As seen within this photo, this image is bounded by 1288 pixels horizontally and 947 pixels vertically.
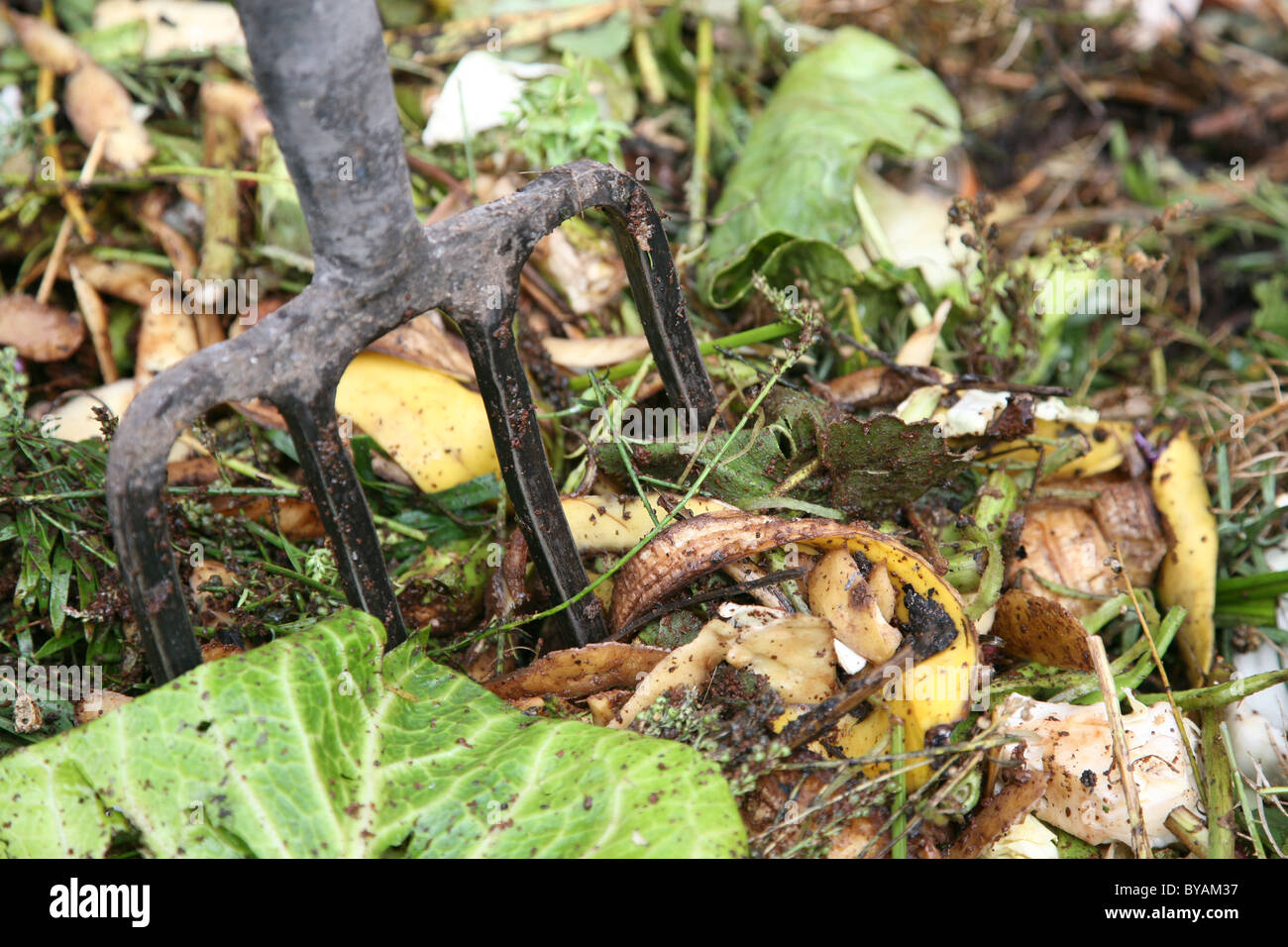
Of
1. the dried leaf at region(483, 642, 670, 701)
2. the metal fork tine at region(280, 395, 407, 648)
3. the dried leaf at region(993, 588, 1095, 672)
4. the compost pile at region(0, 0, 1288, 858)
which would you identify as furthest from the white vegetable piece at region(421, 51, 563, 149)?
the dried leaf at region(993, 588, 1095, 672)

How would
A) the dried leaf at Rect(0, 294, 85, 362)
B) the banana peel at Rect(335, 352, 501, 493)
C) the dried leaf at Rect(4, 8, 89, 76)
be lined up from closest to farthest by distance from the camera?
the banana peel at Rect(335, 352, 501, 493)
the dried leaf at Rect(0, 294, 85, 362)
the dried leaf at Rect(4, 8, 89, 76)

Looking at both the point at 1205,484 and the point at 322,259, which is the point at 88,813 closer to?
the point at 322,259

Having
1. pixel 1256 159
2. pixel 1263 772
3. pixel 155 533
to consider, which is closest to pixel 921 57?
pixel 1256 159

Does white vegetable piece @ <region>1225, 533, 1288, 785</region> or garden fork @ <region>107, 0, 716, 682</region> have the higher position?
garden fork @ <region>107, 0, 716, 682</region>

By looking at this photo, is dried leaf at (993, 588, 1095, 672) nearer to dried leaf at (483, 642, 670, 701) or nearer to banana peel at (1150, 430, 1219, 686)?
banana peel at (1150, 430, 1219, 686)

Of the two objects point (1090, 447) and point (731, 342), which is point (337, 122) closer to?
point (731, 342)

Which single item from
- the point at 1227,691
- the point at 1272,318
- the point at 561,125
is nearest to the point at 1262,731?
the point at 1227,691

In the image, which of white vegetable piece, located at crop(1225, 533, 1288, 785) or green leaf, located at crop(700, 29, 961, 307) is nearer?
white vegetable piece, located at crop(1225, 533, 1288, 785)
